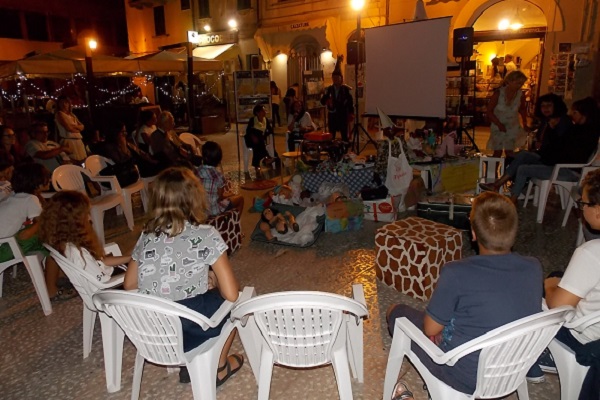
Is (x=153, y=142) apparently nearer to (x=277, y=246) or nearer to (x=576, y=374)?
(x=277, y=246)

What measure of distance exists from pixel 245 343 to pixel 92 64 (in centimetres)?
762

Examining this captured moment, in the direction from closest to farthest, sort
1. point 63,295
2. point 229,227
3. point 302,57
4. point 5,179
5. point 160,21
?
point 63,295 → point 229,227 → point 5,179 → point 302,57 → point 160,21

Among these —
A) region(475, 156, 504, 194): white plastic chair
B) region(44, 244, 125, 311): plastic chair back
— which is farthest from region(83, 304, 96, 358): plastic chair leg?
region(475, 156, 504, 194): white plastic chair

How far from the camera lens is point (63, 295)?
11.4ft

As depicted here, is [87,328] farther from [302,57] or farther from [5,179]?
[302,57]

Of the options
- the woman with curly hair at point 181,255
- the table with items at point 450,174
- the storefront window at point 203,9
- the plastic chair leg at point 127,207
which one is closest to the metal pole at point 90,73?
the plastic chair leg at point 127,207

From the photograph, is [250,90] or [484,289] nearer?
[484,289]

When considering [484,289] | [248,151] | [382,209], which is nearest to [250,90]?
[248,151]

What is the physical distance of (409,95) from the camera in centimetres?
698

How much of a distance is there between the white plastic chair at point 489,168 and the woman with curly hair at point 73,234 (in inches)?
178

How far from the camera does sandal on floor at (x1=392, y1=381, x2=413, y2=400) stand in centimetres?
214

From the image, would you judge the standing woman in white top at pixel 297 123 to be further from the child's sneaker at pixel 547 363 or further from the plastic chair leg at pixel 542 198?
the child's sneaker at pixel 547 363

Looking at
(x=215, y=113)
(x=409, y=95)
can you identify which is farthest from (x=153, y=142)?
(x=215, y=113)

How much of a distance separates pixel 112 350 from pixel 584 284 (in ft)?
7.38
